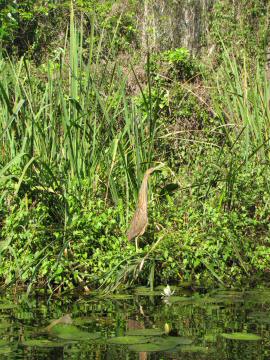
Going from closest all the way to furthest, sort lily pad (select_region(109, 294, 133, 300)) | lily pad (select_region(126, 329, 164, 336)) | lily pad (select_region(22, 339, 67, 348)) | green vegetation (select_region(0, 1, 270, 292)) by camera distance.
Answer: lily pad (select_region(22, 339, 67, 348))
lily pad (select_region(126, 329, 164, 336))
lily pad (select_region(109, 294, 133, 300))
green vegetation (select_region(0, 1, 270, 292))

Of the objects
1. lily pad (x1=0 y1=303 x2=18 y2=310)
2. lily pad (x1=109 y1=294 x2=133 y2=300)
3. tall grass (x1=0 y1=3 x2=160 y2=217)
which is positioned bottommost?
lily pad (x1=109 y1=294 x2=133 y2=300)

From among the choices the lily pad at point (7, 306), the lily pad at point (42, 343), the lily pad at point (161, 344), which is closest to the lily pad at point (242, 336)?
the lily pad at point (161, 344)

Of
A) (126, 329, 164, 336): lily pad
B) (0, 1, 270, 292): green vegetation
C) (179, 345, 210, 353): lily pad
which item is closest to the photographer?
(179, 345, 210, 353): lily pad

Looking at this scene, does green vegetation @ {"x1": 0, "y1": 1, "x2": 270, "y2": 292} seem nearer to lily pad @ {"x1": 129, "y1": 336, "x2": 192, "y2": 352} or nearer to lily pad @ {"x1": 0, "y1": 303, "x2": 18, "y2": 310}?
lily pad @ {"x1": 0, "y1": 303, "x2": 18, "y2": 310}

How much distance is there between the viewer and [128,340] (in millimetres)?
3498

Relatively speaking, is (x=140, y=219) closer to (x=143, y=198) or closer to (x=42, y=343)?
(x=143, y=198)

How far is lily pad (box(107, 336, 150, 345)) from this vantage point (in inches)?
137

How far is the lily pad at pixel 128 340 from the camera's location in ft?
11.4

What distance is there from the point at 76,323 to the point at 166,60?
275 inches

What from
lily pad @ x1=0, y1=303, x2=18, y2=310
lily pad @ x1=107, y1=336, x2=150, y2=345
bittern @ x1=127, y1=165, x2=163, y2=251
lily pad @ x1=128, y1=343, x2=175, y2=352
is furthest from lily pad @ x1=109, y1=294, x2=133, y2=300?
lily pad @ x1=128, y1=343, x2=175, y2=352

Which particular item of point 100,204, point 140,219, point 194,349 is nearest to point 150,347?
point 194,349

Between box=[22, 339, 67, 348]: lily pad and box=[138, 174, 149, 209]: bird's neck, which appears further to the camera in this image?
box=[138, 174, 149, 209]: bird's neck

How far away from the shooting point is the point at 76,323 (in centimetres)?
389

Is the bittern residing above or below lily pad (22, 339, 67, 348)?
above
